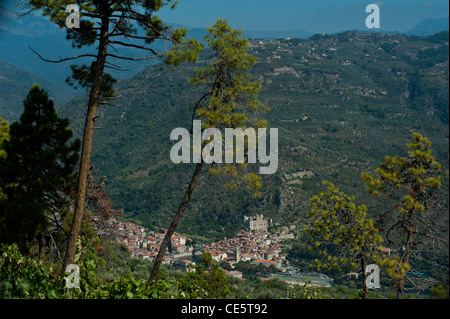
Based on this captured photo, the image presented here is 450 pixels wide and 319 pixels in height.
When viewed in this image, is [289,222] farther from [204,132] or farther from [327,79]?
[327,79]

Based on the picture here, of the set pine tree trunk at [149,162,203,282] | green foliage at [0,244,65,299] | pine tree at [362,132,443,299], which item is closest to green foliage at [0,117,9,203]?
green foliage at [0,244,65,299]

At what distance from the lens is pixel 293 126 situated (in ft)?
263

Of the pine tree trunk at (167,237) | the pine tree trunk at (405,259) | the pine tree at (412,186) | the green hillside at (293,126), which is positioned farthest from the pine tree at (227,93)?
the green hillside at (293,126)

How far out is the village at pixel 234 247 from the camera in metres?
36.9

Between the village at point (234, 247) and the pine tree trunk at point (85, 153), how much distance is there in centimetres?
2721

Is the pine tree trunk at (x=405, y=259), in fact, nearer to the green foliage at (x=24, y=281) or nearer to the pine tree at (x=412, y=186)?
the pine tree at (x=412, y=186)

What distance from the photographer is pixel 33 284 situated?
5.05 metres

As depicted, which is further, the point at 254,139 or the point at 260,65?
Answer: the point at 260,65

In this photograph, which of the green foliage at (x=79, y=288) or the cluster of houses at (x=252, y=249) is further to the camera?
the cluster of houses at (x=252, y=249)

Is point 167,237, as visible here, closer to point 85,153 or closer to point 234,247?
point 85,153

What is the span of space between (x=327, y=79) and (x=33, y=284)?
118987mm

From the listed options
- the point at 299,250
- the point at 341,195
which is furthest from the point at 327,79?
the point at 341,195

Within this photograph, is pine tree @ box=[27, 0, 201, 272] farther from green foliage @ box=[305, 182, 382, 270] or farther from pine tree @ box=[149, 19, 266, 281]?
green foliage @ box=[305, 182, 382, 270]
